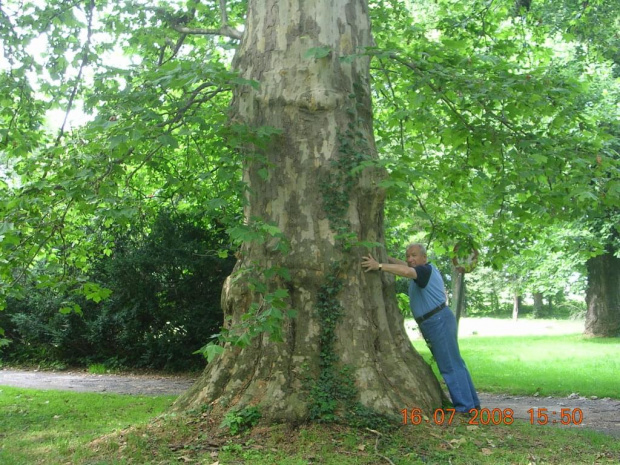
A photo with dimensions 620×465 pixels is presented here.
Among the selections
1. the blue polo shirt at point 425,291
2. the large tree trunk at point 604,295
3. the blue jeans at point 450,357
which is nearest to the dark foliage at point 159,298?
the blue polo shirt at point 425,291

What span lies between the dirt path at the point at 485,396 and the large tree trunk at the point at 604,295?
12.9 m

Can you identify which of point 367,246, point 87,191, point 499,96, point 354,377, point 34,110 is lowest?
point 354,377

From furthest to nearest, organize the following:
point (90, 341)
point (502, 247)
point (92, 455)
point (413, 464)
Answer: point (90, 341), point (502, 247), point (92, 455), point (413, 464)

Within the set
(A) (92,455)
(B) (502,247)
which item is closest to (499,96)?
(B) (502,247)

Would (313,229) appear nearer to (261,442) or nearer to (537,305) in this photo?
(261,442)

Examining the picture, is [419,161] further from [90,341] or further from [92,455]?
[90,341]

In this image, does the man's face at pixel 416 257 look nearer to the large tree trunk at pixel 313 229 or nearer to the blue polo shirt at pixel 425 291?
the blue polo shirt at pixel 425 291

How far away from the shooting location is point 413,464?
5.57 metres

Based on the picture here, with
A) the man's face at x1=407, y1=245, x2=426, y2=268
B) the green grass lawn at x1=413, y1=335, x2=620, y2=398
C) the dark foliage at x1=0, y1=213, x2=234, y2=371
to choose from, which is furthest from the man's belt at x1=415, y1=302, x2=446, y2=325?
the dark foliage at x1=0, y1=213, x2=234, y2=371

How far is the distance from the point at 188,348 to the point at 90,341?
98.3 inches

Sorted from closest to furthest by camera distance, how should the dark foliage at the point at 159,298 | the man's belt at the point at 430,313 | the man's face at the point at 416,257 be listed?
the man's belt at the point at 430,313, the man's face at the point at 416,257, the dark foliage at the point at 159,298

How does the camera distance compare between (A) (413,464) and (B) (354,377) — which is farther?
(B) (354,377)

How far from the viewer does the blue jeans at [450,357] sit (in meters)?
7.33

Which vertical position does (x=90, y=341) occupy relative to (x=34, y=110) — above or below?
below
